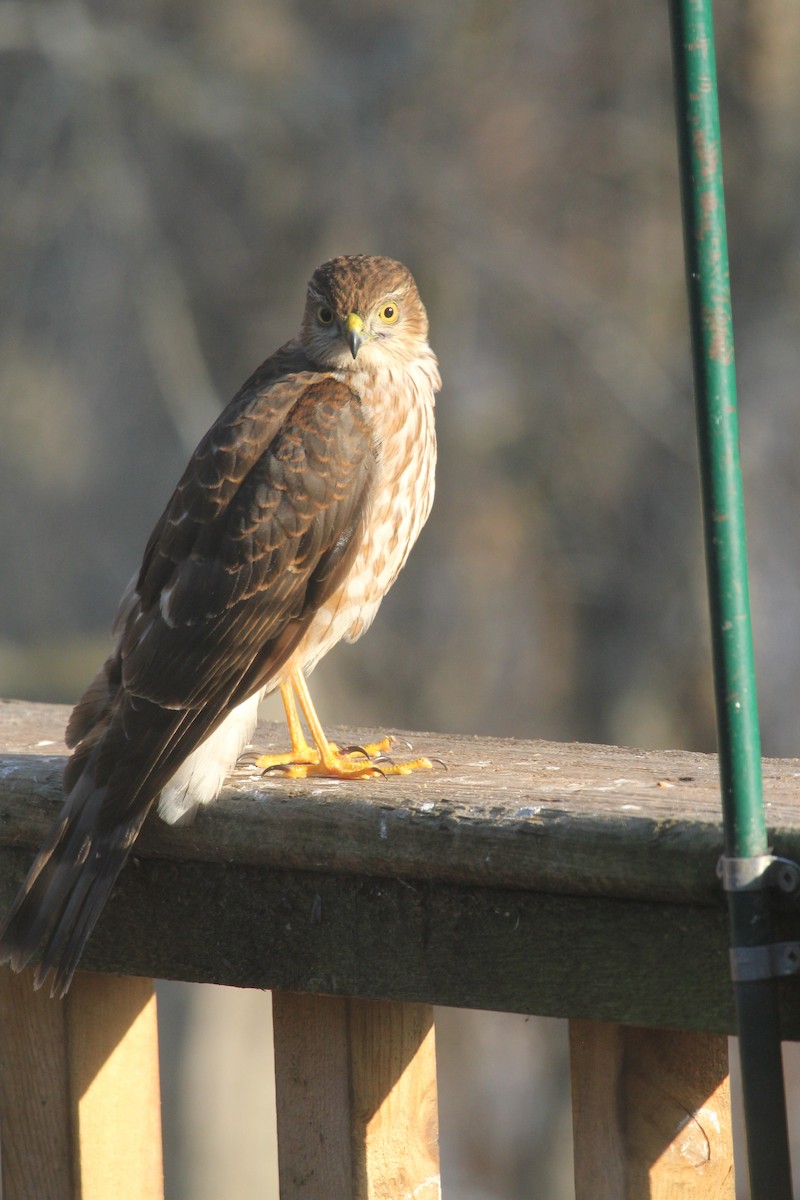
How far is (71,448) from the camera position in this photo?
31.1 feet

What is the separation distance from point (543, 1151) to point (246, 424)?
7.44 metres

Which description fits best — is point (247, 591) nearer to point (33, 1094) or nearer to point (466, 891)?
point (33, 1094)

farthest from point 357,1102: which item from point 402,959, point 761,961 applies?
point 761,961

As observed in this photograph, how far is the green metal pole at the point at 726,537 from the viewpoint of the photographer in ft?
5.45

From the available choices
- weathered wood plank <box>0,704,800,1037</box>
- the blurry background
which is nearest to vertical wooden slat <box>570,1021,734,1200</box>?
weathered wood plank <box>0,704,800,1037</box>

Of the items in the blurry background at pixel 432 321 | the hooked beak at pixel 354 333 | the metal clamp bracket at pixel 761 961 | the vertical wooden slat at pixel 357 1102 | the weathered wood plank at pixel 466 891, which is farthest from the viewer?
the blurry background at pixel 432 321

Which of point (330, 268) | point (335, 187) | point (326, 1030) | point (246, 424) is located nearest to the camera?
point (326, 1030)

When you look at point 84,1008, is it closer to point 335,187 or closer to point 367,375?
point 367,375

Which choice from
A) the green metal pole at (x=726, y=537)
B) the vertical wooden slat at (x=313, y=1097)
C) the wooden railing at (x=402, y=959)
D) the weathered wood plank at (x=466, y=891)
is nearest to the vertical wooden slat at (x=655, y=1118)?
Answer: the wooden railing at (x=402, y=959)

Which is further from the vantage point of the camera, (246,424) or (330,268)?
(330,268)

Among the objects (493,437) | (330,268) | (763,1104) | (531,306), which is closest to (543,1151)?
(493,437)

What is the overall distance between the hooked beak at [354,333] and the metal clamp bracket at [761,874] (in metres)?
2.15

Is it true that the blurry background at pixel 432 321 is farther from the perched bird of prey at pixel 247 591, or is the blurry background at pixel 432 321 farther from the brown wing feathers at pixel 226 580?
the brown wing feathers at pixel 226 580

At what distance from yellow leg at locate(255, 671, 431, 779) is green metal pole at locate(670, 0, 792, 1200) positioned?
2.93 ft
